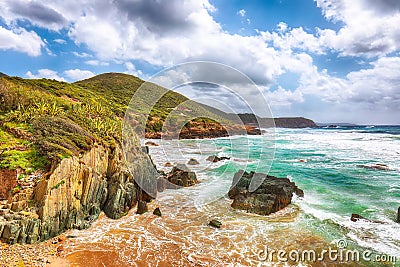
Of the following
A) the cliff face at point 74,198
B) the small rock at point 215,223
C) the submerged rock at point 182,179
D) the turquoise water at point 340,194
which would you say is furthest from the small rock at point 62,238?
the submerged rock at point 182,179

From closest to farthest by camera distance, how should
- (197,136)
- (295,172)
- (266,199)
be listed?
A: (266,199), (295,172), (197,136)

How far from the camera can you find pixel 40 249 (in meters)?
8.12

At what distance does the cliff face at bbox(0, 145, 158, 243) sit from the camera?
8.27 meters

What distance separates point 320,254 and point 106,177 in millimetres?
10135

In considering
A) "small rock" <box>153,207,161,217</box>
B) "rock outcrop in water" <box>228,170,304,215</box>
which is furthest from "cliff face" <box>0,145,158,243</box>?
"rock outcrop in water" <box>228,170,304,215</box>

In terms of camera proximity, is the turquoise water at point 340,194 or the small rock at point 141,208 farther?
the small rock at point 141,208

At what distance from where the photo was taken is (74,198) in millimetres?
Result: 9984

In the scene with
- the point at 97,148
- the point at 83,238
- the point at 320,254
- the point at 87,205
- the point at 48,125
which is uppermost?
the point at 48,125

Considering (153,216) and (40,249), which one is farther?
(153,216)

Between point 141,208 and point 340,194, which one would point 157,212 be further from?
point 340,194

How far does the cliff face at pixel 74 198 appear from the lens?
8266 millimetres

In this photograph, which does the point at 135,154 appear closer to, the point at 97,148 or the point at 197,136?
the point at 97,148

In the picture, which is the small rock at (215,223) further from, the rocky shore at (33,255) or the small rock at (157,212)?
the rocky shore at (33,255)

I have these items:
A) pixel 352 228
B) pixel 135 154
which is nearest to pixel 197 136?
pixel 135 154
